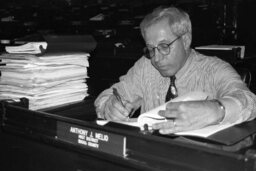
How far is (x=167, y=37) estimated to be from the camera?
4.73 ft

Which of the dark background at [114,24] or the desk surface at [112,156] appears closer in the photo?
the desk surface at [112,156]

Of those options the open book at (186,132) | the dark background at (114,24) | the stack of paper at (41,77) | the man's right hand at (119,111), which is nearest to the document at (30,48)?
the stack of paper at (41,77)

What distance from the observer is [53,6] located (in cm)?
572

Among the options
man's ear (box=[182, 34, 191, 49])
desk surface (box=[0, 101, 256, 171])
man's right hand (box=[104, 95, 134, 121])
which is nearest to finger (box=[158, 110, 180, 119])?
desk surface (box=[0, 101, 256, 171])

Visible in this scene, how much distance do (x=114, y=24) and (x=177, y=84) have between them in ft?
10.0

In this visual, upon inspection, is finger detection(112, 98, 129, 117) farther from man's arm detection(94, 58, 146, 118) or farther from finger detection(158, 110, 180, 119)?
man's arm detection(94, 58, 146, 118)

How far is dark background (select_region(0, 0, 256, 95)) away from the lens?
3297 mm

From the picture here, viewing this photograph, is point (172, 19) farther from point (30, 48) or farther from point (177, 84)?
point (30, 48)

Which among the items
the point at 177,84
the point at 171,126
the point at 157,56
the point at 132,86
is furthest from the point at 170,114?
the point at 132,86

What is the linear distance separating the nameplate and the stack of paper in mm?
339

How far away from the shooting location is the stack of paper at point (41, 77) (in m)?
1.27

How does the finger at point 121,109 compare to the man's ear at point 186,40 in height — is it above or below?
below

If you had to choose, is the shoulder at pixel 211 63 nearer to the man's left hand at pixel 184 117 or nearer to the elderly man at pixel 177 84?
the elderly man at pixel 177 84

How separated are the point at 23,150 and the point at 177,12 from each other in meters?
0.87
